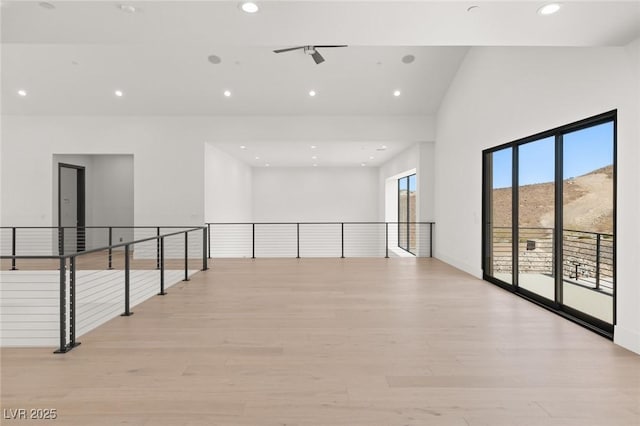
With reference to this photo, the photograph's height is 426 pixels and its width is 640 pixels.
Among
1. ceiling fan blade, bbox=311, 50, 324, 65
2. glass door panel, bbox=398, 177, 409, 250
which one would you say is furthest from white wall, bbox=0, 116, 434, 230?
glass door panel, bbox=398, 177, 409, 250

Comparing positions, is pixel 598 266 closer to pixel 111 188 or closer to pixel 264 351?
pixel 264 351

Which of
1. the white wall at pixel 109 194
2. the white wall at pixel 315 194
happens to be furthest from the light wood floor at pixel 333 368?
the white wall at pixel 315 194

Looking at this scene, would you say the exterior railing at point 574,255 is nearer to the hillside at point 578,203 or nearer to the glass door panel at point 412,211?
the hillside at point 578,203

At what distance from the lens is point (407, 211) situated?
1031cm

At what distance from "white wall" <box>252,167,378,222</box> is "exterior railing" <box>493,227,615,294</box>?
8061mm

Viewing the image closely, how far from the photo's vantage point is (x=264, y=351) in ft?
8.80

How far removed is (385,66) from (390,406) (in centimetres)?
542

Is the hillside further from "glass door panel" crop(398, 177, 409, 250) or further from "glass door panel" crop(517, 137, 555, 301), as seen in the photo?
"glass door panel" crop(398, 177, 409, 250)

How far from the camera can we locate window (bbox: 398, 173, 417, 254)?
31.2 ft

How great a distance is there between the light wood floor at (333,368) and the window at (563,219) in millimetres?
365

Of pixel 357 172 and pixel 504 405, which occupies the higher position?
pixel 357 172

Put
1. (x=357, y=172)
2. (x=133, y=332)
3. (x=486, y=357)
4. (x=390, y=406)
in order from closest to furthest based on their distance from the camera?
(x=390, y=406)
(x=486, y=357)
(x=133, y=332)
(x=357, y=172)

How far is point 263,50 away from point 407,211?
6058mm

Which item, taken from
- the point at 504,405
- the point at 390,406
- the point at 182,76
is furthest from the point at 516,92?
the point at 182,76
